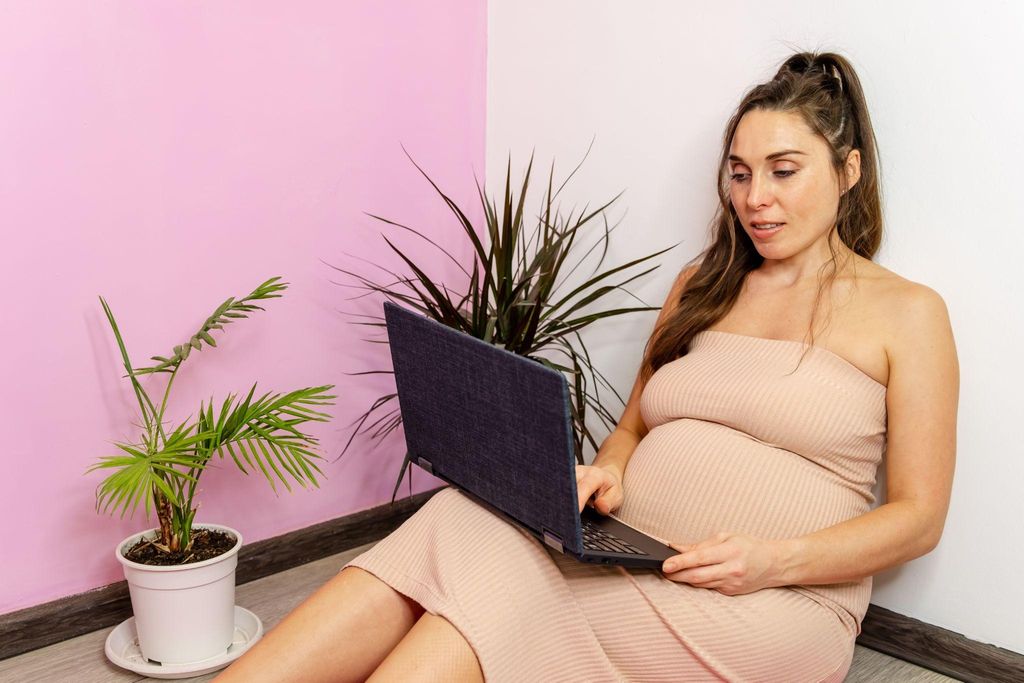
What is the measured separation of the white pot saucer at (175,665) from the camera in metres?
2.26

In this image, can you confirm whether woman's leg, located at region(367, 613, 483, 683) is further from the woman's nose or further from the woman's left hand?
the woman's nose

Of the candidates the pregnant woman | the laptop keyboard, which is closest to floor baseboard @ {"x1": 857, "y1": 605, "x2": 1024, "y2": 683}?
the pregnant woman

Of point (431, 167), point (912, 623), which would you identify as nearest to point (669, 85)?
point (431, 167)

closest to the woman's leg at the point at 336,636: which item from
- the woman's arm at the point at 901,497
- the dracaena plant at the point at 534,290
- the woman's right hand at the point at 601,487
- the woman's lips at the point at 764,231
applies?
the woman's right hand at the point at 601,487

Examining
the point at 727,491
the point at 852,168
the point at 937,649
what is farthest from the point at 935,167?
the point at 937,649

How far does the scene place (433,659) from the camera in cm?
156

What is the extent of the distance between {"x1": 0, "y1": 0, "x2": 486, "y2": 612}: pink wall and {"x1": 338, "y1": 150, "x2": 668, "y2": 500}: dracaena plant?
0.48ft

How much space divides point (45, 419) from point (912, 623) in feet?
6.69

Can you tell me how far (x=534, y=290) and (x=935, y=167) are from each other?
107 centimetres

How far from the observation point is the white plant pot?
2.23 m

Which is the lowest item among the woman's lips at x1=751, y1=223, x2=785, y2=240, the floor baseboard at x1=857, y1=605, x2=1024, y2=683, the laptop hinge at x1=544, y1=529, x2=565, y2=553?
the floor baseboard at x1=857, y1=605, x2=1024, y2=683

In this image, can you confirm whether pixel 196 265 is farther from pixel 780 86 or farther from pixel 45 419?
pixel 780 86

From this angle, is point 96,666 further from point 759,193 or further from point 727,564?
point 759,193

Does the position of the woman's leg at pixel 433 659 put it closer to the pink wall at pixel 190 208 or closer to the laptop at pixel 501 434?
the laptop at pixel 501 434
